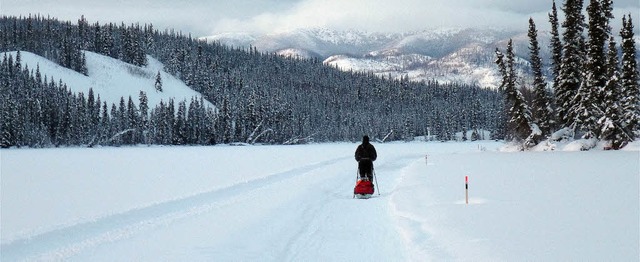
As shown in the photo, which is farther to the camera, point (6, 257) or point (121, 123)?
point (121, 123)

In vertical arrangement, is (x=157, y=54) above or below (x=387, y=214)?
above

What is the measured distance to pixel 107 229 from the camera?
11.0 m

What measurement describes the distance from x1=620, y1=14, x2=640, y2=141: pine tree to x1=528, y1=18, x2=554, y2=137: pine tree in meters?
8.71

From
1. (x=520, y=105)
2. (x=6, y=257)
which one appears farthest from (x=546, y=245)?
(x=520, y=105)

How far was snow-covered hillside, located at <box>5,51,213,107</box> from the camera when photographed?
138875mm

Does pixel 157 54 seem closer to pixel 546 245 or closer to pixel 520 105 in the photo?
pixel 520 105

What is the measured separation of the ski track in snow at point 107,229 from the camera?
353 inches

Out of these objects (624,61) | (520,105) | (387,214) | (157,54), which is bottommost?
(387,214)

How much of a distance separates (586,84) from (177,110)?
4858 inches

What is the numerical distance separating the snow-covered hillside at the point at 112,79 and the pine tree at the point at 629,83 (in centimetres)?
12078

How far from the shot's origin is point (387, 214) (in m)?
12.8

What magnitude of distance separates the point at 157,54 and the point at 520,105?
171 meters

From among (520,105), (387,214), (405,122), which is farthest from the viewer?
(405,122)

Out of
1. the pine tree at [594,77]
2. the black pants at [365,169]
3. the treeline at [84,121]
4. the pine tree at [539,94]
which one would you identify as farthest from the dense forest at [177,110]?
the black pants at [365,169]
